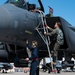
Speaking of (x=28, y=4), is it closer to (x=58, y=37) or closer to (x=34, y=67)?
(x=58, y=37)

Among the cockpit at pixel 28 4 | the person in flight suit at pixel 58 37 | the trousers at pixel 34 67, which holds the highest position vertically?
the cockpit at pixel 28 4

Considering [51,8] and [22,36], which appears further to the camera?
[51,8]

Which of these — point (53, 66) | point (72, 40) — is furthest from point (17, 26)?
point (72, 40)

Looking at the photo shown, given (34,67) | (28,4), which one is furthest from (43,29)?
(34,67)

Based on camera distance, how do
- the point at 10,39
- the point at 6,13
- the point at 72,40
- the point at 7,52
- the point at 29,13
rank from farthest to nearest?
the point at 7,52 → the point at 72,40 → the point at 29,13 → the point at 10,39 → the point at 6,13

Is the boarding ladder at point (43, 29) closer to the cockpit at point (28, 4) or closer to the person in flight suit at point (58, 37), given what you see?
the person in flight suit at point (58, 37)

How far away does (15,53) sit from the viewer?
961 cm

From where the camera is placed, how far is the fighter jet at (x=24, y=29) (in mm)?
7343

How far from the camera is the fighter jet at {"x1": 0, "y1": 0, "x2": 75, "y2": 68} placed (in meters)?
7.34

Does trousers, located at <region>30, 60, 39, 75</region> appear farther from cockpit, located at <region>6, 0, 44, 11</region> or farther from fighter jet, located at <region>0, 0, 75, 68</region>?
cockpit, located at <region>6, 0, 44, 11</region>

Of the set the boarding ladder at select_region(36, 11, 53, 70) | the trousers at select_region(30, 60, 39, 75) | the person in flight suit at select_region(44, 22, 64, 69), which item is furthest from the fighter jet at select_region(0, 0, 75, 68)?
the trousers at select_region(30, 60, 39, 75)

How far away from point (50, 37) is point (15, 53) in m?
1.65

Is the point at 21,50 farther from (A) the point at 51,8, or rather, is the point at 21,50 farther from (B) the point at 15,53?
(A) the point at 51,8

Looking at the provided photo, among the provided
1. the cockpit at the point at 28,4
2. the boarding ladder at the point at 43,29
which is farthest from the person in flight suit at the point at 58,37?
the cockpit at the point at 28,4
